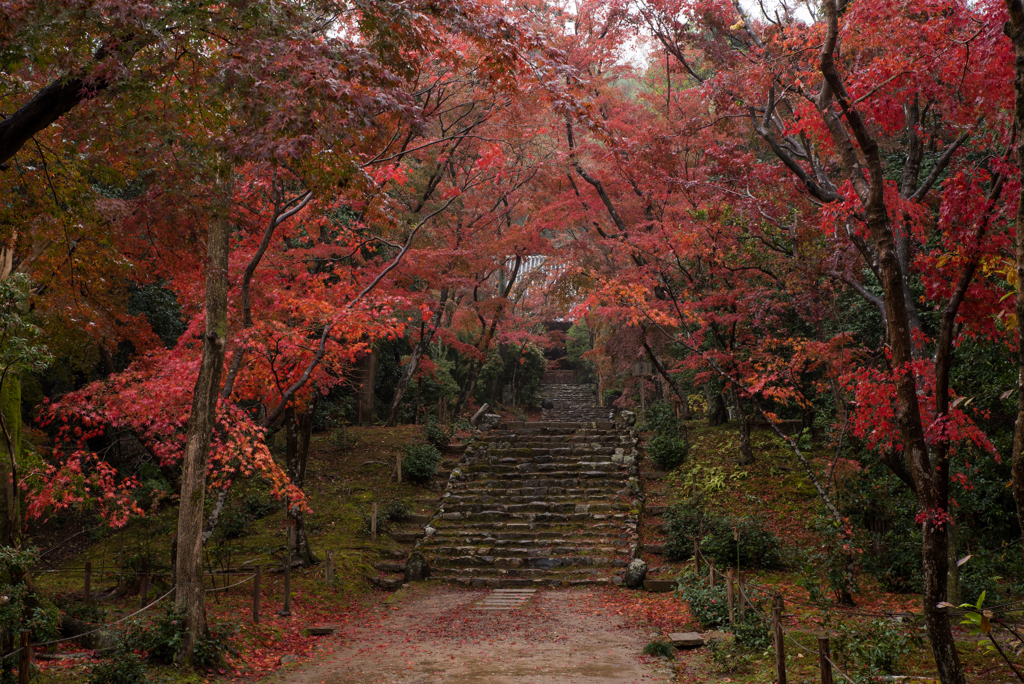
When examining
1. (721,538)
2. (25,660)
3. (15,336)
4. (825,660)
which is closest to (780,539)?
(721,538)

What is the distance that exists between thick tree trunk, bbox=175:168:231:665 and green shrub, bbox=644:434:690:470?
37.7 ft

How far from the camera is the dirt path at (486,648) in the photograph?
657cm

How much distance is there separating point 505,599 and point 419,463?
5781 mm

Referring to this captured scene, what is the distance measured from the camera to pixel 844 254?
34.1 ft

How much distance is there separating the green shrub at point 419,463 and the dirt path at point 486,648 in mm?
5361

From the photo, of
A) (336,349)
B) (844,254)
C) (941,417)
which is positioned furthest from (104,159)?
(844,254)

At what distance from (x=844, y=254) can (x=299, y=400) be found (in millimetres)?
9713

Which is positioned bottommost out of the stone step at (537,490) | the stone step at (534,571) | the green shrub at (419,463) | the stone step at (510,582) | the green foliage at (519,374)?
the stone step at (510,582)

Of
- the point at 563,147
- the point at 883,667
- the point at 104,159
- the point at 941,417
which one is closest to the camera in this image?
the point at 941,417

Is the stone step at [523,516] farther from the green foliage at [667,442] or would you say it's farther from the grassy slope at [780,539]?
the green foliage at [667,442]

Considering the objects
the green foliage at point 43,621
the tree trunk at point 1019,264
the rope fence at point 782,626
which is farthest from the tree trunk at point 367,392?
the tree trunk at point 1019,264

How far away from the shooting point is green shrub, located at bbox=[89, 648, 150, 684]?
5.41 meters

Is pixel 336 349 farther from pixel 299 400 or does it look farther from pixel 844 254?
pixel 844 254

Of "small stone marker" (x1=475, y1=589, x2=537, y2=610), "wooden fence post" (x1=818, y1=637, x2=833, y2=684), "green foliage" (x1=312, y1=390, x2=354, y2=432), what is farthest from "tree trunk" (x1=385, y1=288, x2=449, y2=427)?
"wooden fence post" (x1=818, y1=637, x2=833, y2=684)
